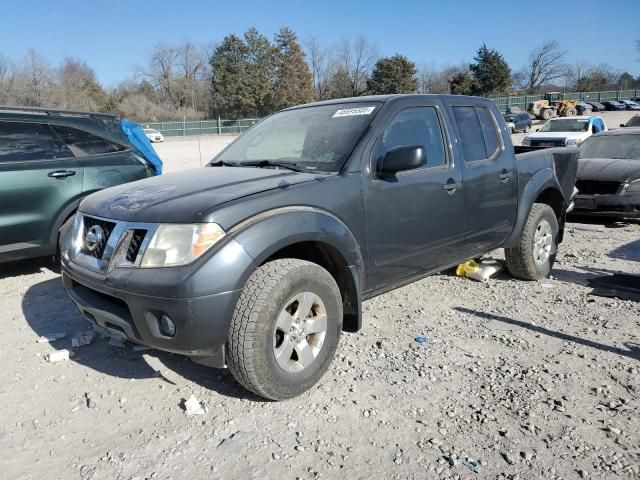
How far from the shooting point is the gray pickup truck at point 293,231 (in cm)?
285

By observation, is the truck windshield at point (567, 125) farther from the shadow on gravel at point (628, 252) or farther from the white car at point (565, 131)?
the shadow on gravel at point (628, 252)

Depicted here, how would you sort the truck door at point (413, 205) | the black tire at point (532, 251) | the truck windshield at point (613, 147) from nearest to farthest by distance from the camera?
the truck door at point (413, 205)
the black tire at point (532, 251)
the truck windshield at point (613, 147)

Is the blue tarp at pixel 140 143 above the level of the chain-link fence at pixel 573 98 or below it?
below

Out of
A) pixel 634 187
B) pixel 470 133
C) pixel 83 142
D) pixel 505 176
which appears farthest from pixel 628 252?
pixel 83 142

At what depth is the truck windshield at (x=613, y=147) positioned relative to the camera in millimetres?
9295

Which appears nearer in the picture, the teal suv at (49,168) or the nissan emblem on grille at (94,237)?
the nissan emblem on grille at (94,237)

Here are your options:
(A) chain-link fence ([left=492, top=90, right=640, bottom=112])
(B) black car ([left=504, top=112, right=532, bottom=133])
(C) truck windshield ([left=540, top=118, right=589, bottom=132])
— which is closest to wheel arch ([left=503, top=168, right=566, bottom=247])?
(C) truck windshield ([left=540, top=118, right=589, bottom=132])

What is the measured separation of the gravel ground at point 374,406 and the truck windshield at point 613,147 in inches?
220

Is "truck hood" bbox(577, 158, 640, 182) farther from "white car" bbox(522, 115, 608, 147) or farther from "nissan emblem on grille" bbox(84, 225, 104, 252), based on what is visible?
"nissan emblem on grille" bbox(84, 225, 104, 252)

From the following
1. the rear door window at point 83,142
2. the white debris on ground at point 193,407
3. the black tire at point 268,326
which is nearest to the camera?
the black tire at point 268,326

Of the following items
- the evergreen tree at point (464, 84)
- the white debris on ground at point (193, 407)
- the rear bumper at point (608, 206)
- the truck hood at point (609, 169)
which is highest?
the evergreen tree at point (464, 84)

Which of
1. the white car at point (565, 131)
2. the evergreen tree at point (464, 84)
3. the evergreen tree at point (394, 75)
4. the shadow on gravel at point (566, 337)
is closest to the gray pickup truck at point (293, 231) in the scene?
the shadow on gravel at point (566, 337)

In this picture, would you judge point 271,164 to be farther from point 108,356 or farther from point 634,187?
point 634,187

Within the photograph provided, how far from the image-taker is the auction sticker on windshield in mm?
3930
